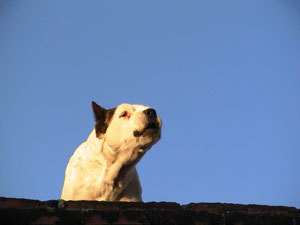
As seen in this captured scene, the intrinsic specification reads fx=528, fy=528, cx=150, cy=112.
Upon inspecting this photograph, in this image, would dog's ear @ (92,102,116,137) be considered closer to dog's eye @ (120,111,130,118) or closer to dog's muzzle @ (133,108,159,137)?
dog's eye @ (120,111,130,118)

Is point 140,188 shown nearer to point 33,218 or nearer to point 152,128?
point 152,128

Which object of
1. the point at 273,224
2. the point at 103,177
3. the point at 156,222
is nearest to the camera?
the point at 156,222

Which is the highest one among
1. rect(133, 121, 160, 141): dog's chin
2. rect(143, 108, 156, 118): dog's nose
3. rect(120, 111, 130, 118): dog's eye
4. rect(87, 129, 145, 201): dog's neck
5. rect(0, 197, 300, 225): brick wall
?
rect(120, 111, 130, 118): dog's eye

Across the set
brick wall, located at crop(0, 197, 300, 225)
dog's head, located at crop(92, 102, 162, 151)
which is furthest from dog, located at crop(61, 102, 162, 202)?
brick wall, located at crop(0, 197, 300, 225)

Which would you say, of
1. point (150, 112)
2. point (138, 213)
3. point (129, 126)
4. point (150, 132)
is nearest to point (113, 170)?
point (129, 126)

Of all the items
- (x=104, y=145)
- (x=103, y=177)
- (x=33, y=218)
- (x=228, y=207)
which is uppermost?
(x=104, y=145)

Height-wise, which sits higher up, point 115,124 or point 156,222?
point 115,124

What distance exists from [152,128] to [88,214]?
17.2 ft

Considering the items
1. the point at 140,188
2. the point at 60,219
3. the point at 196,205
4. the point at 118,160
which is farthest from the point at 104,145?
the point at 60,219

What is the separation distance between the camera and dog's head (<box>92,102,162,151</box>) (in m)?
9.25

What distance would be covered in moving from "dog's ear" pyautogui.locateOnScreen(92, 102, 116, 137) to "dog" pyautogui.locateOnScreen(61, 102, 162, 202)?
0.07m

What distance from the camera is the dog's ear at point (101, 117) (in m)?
9.80

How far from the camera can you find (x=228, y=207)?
4.77 meters

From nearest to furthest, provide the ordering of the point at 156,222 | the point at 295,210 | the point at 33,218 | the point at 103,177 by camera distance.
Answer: the point at 33,218 → the point at 156,222 → the point at 295,210 → the point at 103,177
